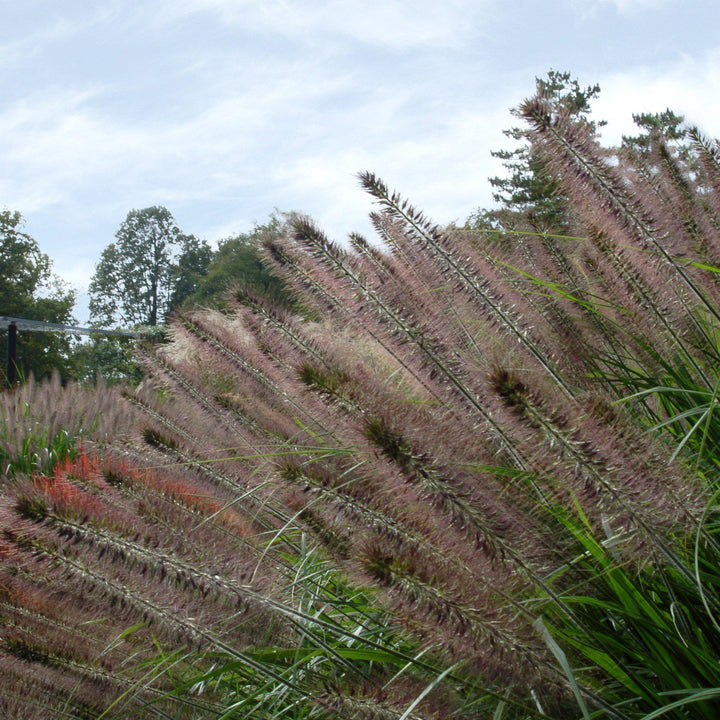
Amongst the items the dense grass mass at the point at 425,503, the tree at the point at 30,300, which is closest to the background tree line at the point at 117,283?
the tree at the point at 30,300

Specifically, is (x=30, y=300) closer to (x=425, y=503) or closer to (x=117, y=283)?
(x=117, y=283)

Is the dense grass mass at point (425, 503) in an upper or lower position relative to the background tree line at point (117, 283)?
lower

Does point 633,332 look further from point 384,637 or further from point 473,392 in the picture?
point 384,637

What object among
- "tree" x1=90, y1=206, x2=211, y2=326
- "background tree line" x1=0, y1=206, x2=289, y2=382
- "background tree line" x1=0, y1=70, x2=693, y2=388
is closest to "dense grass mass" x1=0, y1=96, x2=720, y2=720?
"background tree line" x1=0, y1=70, x2=693, y2=388

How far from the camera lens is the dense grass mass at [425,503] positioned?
1181 millimetres

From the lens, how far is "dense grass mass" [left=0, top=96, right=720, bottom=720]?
3.87 feet

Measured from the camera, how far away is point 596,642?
145 cm

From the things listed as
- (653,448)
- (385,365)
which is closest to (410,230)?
(385,365)

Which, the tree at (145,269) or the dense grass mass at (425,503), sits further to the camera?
the tree at (145,269)

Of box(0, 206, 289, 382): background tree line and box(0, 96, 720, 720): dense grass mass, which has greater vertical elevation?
box(0, 206, 289, 382): background tree line

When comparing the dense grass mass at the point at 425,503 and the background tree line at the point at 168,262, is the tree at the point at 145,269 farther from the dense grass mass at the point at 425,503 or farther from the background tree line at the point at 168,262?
the dense grass mass at the point at 425,503

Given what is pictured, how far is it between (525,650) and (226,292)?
5.65 feet

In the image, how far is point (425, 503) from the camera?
1.17m

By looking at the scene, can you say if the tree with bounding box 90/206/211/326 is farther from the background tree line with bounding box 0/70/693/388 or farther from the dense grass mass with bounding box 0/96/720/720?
the dense grass mass with bounding box 0/96/720/720
